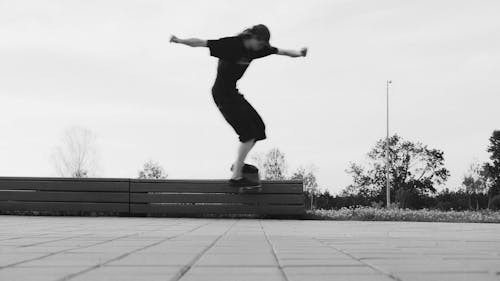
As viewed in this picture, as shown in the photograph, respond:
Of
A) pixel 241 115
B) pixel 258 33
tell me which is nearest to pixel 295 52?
pixel 258 33

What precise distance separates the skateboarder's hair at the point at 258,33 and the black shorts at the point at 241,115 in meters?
0.76

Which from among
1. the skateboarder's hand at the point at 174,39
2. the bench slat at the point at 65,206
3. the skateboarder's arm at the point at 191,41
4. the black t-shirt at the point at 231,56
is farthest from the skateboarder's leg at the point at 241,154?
the bench slat at the point at 65,206

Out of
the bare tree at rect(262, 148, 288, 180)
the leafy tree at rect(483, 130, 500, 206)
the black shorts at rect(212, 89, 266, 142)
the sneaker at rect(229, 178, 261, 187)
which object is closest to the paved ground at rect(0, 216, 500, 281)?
the black shorts at rect(212, 89, 266, 142)

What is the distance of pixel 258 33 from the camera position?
23.1ft

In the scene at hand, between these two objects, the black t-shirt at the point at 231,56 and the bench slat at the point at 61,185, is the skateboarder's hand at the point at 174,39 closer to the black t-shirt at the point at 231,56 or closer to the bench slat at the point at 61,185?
the black t-shirt at the point at 231,56

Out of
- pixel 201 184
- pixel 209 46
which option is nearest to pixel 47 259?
pixel 209 46

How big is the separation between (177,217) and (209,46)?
18.1 feet

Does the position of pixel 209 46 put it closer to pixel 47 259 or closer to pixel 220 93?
pixel 220 93

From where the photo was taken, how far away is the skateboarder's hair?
7.03 meters

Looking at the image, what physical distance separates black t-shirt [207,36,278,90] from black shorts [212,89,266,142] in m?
0.14

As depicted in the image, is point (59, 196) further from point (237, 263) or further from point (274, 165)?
point (274, 165)

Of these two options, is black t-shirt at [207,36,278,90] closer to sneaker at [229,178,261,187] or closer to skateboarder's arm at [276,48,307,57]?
skateboarder's arm at [276,48,307,57]

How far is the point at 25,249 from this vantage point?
3631 mm

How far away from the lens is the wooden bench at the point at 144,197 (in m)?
11.3
